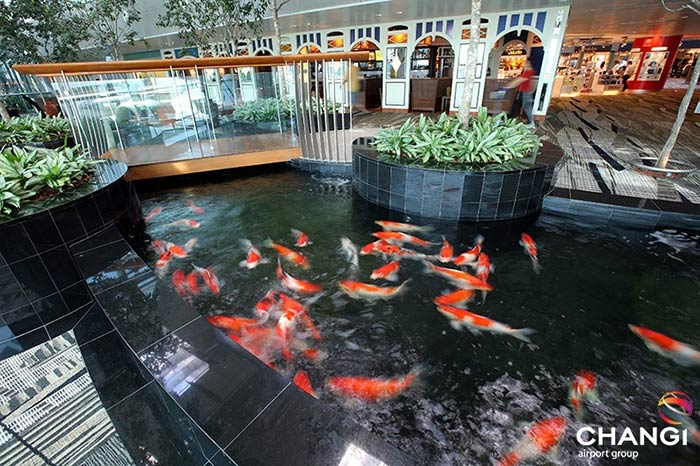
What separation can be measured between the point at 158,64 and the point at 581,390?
5.44m

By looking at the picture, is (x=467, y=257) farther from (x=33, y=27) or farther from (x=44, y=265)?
(x=33, y=27)

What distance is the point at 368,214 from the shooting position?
13.8 ft

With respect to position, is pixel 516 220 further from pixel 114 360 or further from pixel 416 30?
pixel 416 30

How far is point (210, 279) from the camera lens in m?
2.95

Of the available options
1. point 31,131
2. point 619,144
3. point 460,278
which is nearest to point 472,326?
point 460,278

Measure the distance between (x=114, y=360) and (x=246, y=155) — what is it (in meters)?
4.04

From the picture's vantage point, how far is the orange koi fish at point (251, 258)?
3.14 meters

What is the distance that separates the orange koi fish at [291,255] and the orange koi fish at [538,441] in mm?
2027

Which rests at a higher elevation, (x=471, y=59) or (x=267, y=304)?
(x=471, y=59)

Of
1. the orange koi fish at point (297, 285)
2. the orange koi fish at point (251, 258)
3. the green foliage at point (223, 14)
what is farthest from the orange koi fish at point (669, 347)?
the green foliage at point (223, 14)

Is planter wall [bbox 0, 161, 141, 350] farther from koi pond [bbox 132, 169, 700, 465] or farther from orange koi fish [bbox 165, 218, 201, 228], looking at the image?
orange koi fish [bbox 165, 218, 201, 228]

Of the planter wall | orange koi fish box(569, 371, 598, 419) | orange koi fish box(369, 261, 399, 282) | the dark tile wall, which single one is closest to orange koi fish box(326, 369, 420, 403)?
the dark tile wall

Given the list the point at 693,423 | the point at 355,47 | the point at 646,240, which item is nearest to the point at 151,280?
the point at 693,423

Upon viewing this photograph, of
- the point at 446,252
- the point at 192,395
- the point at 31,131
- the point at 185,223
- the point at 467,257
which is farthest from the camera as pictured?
the point at 31,131
